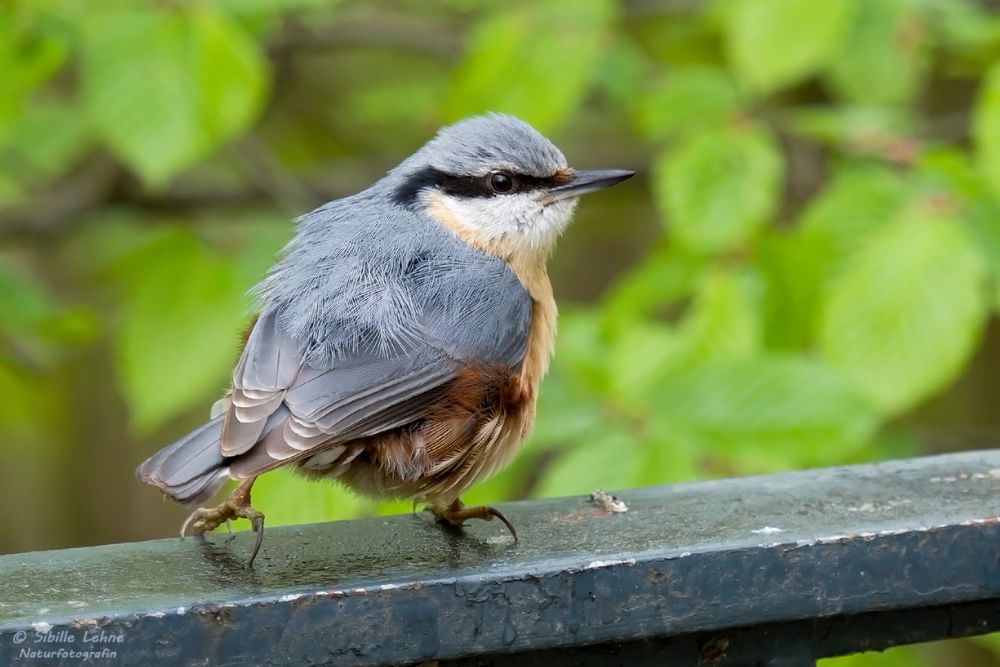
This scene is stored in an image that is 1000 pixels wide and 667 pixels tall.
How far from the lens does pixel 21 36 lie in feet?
9.82

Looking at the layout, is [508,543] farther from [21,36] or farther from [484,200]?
[21,36]

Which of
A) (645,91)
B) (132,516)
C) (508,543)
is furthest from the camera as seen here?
(132,516)

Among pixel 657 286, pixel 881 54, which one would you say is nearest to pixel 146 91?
pixel 657 286

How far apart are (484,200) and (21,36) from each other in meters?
1.26

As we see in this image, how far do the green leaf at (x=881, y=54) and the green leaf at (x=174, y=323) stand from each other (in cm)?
177

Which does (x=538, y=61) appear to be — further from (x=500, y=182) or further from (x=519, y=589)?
(x=519, y=589)

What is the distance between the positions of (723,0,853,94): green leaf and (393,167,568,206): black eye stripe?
0.73 m

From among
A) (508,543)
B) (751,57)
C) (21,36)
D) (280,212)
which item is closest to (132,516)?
(280,212)

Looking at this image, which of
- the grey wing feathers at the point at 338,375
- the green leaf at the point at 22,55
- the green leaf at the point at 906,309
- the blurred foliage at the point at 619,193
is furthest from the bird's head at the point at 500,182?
the green leaf at the point at 22,55

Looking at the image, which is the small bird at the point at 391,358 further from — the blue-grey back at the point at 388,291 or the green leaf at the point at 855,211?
the green leaf at the point at 855,211

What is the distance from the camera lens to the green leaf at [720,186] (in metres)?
3.04

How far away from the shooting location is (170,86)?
9.68 ft

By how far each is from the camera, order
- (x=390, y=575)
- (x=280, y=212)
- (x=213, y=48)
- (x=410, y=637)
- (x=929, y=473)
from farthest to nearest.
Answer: (x=280, y=212) < (x=213, y=48) < (x=929, y=473) < (x=390, y=575) < (x=410, y=637)

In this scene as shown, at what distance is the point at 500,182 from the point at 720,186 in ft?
2.40
